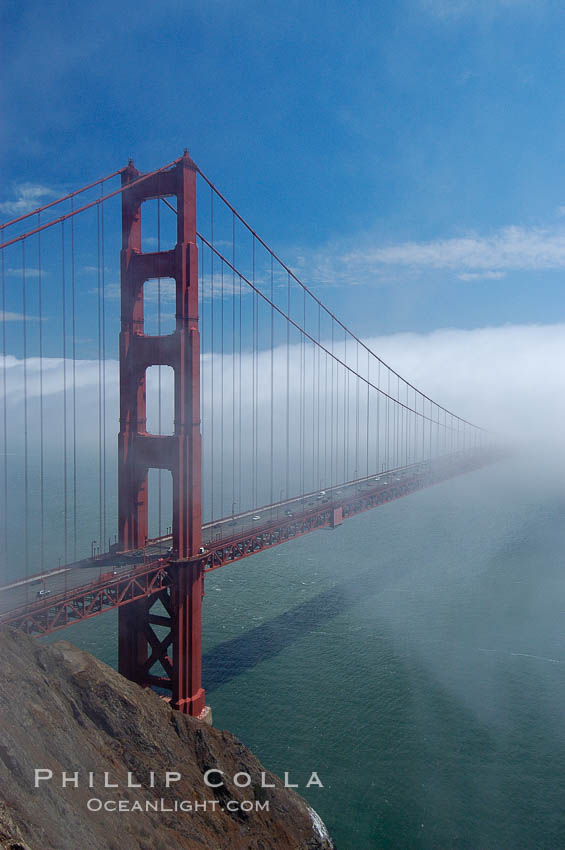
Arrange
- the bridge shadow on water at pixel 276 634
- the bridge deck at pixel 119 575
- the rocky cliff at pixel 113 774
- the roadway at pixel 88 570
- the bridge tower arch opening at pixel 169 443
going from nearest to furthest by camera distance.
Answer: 1. the rocky cliff at pixel 113 774
2. the bridge deck at pixel 119 575
3. the roadway at pixel 88 570
4. the bridge tower arch opening at pixel 169 443
5. the bridge shadow on water at pixel 276 634

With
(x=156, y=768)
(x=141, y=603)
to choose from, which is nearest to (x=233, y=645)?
(x=141, y=603)

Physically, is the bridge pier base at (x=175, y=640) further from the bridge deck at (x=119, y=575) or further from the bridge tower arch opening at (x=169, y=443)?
the bridge deck at (x=119, y=575)

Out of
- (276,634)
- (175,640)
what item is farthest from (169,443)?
(276,634)

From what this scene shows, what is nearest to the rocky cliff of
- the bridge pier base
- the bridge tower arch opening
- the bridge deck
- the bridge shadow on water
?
the bridge deck

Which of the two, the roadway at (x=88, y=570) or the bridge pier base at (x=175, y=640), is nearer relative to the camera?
the roadway at (x=88, y=570)

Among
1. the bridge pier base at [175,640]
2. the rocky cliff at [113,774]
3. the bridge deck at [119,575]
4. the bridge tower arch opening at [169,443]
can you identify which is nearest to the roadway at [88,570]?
the bridge deck at [119,575]

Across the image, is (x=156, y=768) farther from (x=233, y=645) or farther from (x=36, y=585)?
(x=233, y=645)
